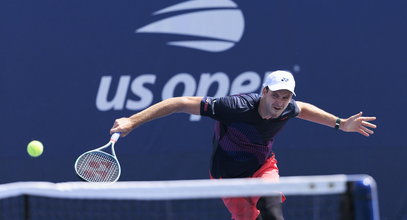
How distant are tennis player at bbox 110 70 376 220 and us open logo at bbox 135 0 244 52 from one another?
157cm

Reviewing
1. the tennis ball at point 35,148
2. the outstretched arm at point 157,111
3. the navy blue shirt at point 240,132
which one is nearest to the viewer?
the outstretched arm at point 157,111

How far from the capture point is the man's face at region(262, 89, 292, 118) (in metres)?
4.49

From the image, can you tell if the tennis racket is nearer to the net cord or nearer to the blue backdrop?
the net cord

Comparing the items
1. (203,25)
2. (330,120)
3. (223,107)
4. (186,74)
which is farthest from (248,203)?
(203,25)

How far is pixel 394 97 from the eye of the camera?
242 inches

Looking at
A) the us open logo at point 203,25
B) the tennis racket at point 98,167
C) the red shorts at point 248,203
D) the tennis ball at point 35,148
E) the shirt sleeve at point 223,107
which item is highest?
the us open logo at point 203,25

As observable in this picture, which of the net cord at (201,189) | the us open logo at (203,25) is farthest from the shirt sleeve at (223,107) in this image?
the us open logo at (203,25)

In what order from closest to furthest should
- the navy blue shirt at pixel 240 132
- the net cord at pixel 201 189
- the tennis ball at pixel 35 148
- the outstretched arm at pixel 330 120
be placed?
1. the net cord at pixel 201 189
2. the navy blue shirt at pixel 240 132
3. the outstretched arm at pixel 330 120
4. the tennis ball at pixel 35 148

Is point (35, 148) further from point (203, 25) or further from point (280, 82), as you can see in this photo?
point (280, 82)

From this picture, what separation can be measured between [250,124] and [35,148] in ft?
7.40

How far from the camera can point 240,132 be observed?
4.70m

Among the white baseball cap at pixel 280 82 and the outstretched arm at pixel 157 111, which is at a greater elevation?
the white baseball cap at pixel 280 82

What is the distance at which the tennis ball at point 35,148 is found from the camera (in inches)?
241

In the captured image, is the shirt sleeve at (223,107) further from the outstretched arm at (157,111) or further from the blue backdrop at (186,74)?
the blue backdrop at (186,74)
